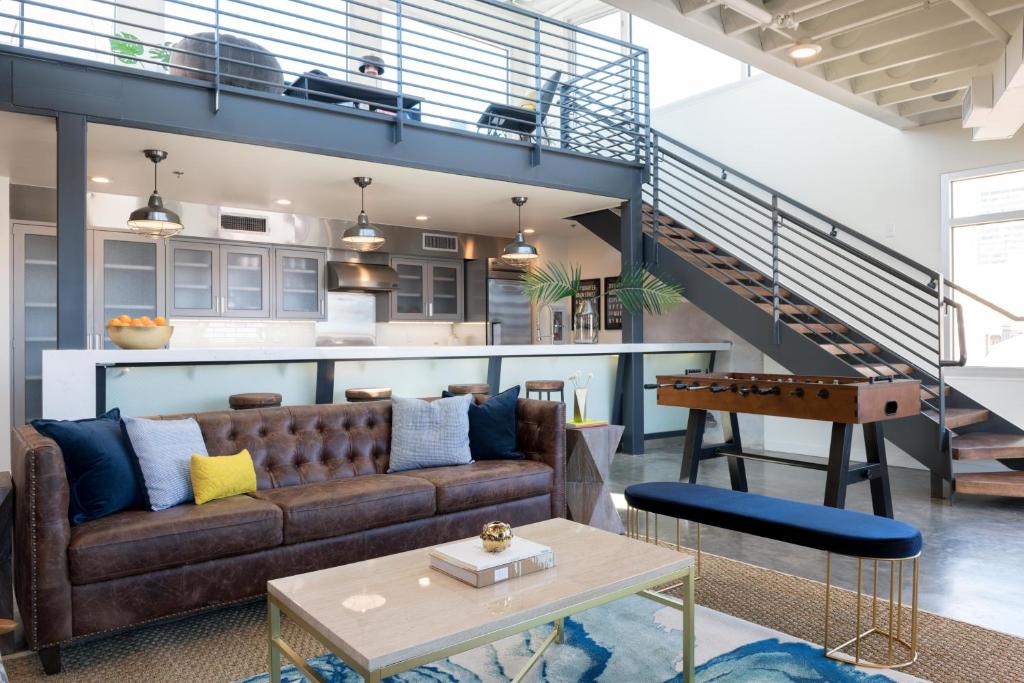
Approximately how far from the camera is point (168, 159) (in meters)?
5.72

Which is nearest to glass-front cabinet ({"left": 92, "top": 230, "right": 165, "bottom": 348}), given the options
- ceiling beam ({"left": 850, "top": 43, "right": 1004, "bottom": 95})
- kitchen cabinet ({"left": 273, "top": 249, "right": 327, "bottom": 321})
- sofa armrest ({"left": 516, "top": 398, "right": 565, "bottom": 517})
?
kitchen cabinet ({"left": 273, "top": 249, "right": 327, "bottom": 321})

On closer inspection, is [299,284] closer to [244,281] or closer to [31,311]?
[244,281]

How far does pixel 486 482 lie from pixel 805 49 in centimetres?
350

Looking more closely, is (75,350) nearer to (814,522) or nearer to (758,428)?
(814,522)

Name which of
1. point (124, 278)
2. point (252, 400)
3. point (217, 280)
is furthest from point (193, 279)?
point (252, 400)

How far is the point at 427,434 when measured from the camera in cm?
393

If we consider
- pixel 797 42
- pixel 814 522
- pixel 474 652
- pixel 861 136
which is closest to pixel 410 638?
pixel 474 652

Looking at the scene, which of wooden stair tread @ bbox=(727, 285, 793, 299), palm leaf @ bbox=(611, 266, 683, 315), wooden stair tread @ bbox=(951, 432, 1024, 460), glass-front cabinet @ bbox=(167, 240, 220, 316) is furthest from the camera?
glass-front cabinet @ bbox=(167, 240, 220, 316)

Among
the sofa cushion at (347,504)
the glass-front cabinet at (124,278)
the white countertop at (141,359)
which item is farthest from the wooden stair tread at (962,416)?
the glass-front cabinet at (124,278)

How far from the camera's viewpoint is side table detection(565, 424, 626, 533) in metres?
4.14

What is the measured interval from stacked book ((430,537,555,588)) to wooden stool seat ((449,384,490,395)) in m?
3.36

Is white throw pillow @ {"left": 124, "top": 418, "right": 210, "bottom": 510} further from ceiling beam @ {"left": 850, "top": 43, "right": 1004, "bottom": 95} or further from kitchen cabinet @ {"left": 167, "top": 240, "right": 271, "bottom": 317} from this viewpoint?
ceiling beam @ {"left": 850, "top": 43, "right": 1004, "bottom": 95}

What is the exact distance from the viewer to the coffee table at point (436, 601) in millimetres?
1730

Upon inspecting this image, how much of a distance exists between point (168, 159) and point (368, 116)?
5.44ft
